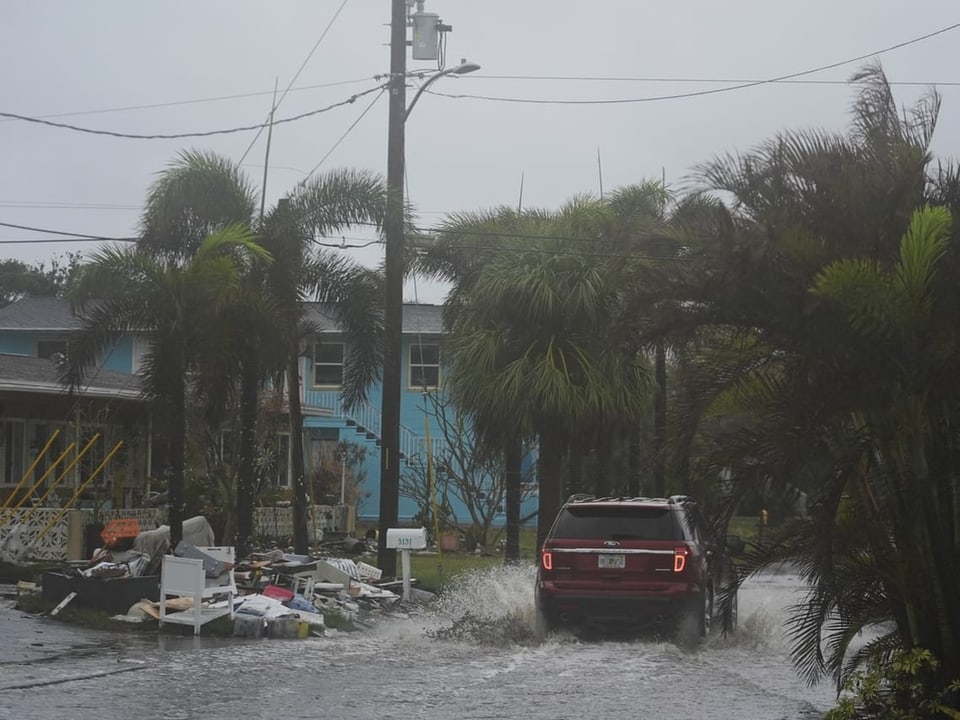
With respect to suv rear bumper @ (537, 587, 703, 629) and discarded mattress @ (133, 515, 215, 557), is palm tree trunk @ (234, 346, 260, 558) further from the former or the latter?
suv rear bumper @ (537, 587, 703, 629)

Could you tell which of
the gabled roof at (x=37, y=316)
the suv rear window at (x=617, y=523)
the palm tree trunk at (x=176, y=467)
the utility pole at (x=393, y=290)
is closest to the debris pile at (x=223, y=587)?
the palm tree trunk at (x=176, y=467)

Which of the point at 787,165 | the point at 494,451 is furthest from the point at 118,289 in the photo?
the point at 787,165

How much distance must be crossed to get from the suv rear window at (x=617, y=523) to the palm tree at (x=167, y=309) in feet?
23.0

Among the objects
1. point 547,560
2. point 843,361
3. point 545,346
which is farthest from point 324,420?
point 843,361

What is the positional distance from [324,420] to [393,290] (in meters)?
21.7

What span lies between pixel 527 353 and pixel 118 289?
22.8 ft

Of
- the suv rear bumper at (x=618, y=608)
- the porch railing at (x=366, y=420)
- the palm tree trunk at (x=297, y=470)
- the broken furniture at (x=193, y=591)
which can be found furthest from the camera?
the porch railing at (x=366, y=420)

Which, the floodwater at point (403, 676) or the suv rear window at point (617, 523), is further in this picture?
the suv rear window at point (617, 523)

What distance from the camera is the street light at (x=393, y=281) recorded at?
72.5 ft

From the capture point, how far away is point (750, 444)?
988cm

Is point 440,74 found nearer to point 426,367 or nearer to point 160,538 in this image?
point 160,538

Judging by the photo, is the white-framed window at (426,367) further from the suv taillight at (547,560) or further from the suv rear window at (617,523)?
the suv taillight at (547,560)

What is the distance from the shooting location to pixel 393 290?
22281mm

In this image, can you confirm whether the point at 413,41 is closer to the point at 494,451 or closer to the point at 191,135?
the point at 191,135
